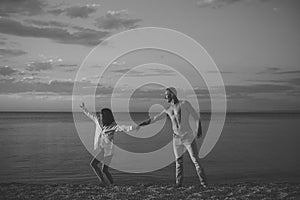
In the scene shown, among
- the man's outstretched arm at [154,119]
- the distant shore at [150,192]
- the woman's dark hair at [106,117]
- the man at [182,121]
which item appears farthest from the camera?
the woman's dark hair at [106,117]

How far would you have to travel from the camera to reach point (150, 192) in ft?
36.2

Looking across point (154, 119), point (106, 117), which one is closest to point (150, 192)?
point (154, 119)

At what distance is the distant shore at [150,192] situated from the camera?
10.4 m

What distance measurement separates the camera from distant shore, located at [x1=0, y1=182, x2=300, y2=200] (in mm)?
10398

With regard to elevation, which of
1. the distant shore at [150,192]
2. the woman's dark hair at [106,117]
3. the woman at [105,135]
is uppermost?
the woman's dark hair at [106,117]

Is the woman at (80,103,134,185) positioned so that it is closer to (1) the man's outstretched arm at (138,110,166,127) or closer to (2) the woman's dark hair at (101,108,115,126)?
(2) the woman's dark hair at (101,108,115,126)

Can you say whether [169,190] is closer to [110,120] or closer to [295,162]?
[110,120]

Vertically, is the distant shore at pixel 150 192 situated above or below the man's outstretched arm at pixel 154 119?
below

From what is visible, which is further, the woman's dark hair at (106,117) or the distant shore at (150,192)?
the woman's dark hair at (106,117)

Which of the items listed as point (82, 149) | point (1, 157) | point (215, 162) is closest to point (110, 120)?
point (215, 162)

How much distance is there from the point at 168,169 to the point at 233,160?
22.9 ft

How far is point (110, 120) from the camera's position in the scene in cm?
1184

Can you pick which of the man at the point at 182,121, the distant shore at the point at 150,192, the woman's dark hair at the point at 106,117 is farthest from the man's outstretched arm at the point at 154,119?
the distant shore at the point at 150,192

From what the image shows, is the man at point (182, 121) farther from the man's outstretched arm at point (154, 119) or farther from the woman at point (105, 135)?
the woman at point (105, 135)
